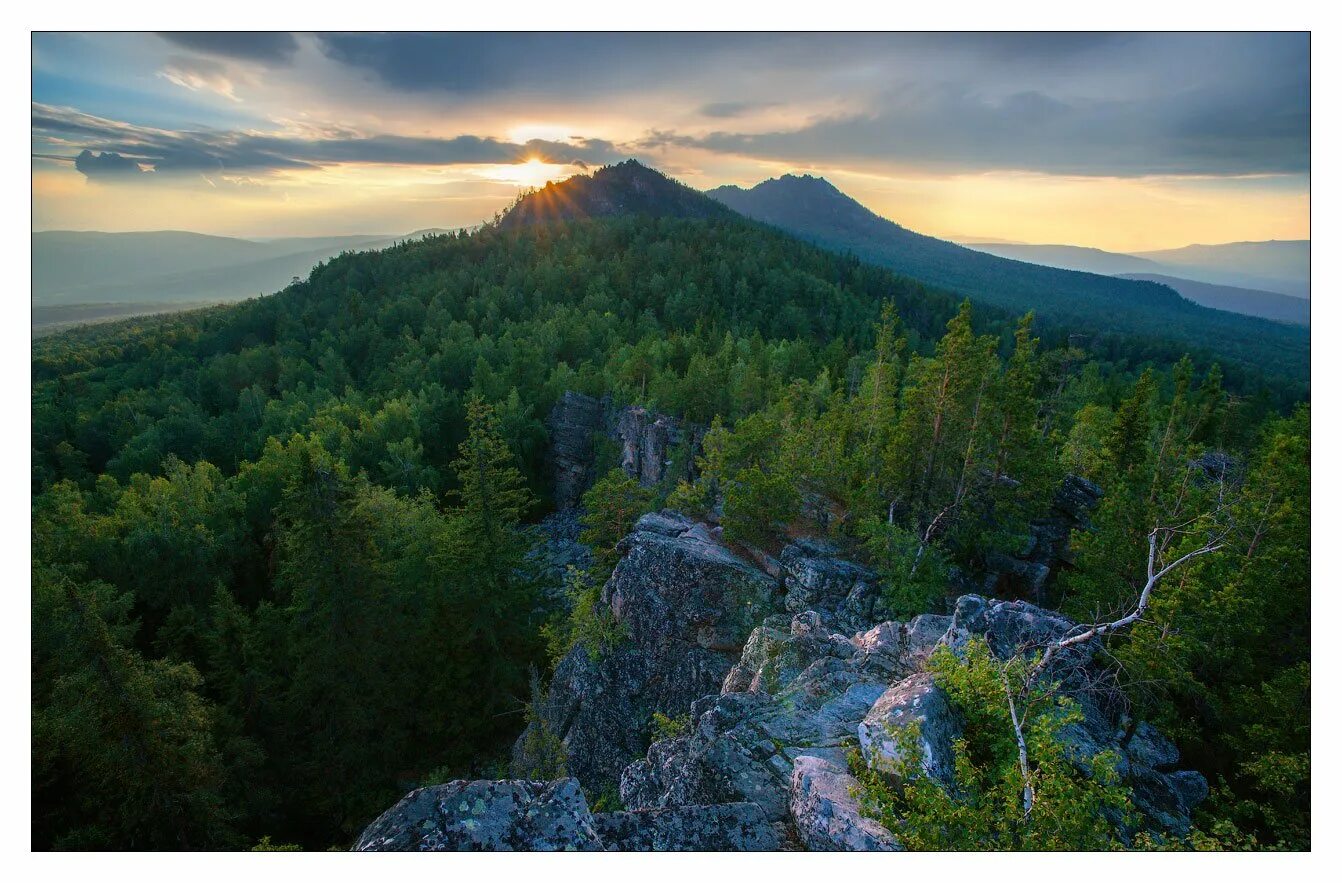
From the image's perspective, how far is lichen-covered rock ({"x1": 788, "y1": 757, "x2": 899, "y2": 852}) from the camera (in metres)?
7.23

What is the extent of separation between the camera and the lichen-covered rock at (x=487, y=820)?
7000mm

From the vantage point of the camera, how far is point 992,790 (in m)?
6.69

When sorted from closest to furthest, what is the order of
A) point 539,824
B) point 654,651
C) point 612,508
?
point 539,824 → point 654,651 → point 612,508

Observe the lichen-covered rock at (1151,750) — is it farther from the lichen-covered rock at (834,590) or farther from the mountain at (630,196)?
the mountain at (630,196)

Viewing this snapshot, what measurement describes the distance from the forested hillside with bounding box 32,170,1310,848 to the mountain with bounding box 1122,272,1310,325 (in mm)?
2288

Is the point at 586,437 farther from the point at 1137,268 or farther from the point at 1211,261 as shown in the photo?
the point at 1211,261

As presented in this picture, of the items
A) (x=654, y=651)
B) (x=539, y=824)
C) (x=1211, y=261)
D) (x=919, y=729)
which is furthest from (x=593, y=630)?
(x=1211, y=261)

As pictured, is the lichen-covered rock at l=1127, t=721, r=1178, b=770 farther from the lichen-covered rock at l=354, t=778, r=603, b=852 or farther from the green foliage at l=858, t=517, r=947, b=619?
the lichen-covered rock at l=354, t=778, r=603, b=852

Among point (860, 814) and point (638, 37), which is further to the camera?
point (638, 37)

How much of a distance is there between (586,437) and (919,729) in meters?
43.2
